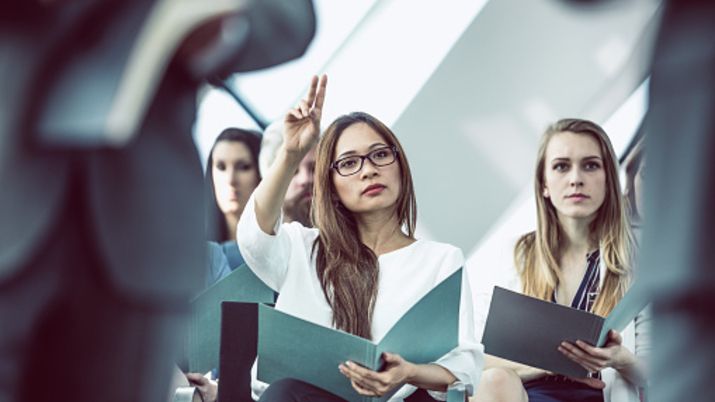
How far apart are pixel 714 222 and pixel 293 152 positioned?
1.49 m

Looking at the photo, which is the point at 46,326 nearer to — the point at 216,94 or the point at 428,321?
the point at 428,321

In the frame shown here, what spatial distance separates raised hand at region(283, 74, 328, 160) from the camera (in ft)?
8.39

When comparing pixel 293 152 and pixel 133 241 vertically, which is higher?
pixel 293 152

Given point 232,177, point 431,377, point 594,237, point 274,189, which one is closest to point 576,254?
point 594,237

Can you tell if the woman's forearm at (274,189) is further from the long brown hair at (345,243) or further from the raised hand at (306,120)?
the long brown hair at (345,243)

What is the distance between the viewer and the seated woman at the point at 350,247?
2.60 m

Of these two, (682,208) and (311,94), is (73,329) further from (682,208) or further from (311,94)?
(311,94)

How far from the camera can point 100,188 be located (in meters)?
1.33

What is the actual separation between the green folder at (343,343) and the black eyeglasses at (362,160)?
625 mm

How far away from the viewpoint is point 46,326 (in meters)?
1.33

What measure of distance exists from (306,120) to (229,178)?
140 cm

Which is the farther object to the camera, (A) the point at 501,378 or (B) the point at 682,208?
(A) the point at 501,378

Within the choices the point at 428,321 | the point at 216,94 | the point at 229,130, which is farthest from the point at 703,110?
the point at 216,94

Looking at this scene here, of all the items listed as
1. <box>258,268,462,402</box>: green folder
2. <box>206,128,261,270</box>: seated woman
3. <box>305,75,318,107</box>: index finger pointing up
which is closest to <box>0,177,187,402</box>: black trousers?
<box>258,268,462,402</box>: green folder
